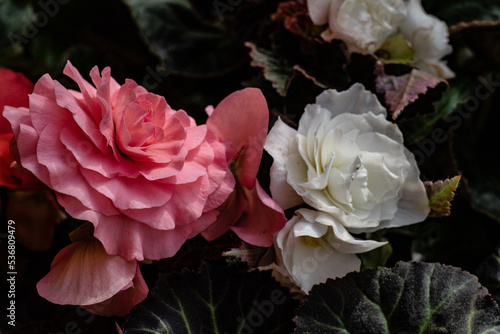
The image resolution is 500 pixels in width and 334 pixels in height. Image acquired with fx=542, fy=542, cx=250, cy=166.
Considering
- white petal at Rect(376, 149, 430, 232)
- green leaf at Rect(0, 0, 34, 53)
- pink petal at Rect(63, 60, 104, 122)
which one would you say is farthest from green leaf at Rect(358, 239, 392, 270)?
green leaf at Rect(0, 0, 34, 53)

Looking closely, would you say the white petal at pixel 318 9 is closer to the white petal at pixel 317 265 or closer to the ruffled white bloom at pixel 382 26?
the ruffled white bloom at pixel 382 26

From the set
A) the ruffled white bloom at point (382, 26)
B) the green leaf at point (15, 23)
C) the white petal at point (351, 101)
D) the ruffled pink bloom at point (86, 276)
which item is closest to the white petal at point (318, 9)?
the ruffled white bloom at point (382, 26)

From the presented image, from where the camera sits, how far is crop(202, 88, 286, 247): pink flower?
1.56ft

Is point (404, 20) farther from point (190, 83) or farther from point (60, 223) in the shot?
point (60, 223)

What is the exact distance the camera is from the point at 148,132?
1.45ft

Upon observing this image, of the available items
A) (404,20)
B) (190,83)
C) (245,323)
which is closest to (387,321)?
(245,323)

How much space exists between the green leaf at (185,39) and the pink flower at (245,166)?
28cm

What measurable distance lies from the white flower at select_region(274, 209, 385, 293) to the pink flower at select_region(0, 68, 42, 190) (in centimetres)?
23

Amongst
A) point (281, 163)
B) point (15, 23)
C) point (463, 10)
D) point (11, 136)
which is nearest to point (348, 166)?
point (281, 163)

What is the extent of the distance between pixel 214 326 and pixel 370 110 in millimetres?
257

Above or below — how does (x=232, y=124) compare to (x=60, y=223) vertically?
above

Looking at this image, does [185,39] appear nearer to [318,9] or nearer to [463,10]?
[318,9]

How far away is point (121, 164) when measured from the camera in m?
0.44

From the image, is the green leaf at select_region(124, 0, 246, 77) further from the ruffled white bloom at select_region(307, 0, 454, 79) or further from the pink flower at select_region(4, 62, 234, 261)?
the pink flower at select_region(4, 62, 234, 261)
